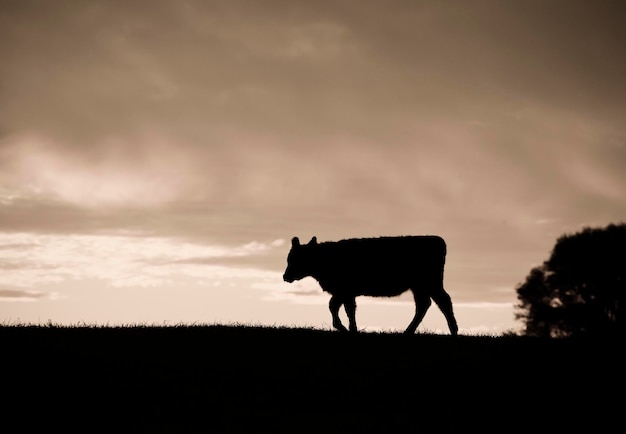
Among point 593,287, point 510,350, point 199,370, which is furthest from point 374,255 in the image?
point 593,287

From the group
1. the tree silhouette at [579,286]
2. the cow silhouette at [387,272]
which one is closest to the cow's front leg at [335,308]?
the cow silhouette at [387,272]

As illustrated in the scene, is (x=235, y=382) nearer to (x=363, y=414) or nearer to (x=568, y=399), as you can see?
(x=363, y=414)

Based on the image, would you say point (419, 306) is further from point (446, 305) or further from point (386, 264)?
point (386, 264)

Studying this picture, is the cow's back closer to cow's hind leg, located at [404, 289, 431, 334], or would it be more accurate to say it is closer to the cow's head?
cow's hind leg, located at [404, 289, 431, 334]

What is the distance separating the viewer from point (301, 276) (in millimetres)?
23281

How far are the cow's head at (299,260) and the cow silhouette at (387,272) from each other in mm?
594

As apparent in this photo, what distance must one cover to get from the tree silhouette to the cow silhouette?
28390mm

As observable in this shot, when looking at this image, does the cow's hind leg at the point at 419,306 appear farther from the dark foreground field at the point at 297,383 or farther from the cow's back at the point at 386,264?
the dark foreground field at the point at 297,383

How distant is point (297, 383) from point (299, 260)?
10063 mm

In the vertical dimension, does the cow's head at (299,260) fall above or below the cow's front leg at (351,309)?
above

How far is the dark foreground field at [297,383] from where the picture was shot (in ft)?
37.2

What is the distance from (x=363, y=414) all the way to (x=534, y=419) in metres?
3.02

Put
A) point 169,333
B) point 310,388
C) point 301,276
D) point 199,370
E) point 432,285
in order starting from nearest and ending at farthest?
point 310,388 < point 199,370 < point 169,333 < point 432,285 < point 301,276

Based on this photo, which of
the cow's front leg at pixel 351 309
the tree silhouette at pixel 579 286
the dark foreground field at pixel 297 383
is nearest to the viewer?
the dark foreground field at pixel 297 383
